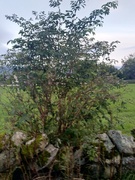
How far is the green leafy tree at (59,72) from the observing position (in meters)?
4.83

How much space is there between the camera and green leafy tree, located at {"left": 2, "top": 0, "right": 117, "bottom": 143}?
4832mm

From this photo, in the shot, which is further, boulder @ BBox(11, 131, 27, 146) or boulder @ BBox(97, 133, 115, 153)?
boulder @ BBox(97, 133, 115, 153)

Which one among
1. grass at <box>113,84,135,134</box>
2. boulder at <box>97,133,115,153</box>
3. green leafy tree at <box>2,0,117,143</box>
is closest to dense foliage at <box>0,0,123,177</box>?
green leafy tree at <box>2,0,117,143</box>

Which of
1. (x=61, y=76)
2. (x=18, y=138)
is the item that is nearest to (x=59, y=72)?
(x=61, y=76)

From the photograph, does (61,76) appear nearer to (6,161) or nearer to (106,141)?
(106,141)

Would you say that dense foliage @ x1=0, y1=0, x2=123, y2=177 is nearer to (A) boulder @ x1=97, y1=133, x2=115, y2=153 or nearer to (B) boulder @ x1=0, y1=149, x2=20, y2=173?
(A) boulder @ x1=97, y1=133, x2=115, y2=153

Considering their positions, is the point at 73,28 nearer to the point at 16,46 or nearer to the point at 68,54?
the point at 68,54

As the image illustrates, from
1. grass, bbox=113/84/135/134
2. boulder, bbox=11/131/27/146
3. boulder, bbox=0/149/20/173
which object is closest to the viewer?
boulder, bbox=0/149/20/173

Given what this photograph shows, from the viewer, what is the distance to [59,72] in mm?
4977

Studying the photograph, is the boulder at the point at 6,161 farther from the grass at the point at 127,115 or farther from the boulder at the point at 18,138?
the grass at the point at 127,115

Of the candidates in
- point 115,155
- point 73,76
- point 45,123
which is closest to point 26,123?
point 45,123

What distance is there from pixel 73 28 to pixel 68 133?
1745 millimetres

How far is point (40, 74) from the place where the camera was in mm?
4785

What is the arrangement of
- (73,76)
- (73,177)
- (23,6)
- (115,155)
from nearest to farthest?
(73,177) → (115,155) → (73,76) → (23,6)
